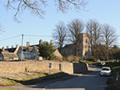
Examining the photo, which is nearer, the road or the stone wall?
the road

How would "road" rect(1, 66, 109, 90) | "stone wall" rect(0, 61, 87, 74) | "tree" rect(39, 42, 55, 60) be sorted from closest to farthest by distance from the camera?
"road" rect(1, 66, 109, 90) → "stone wall" rect(0, 61, 87, 74) → "tree" rect(39, 42, 55, 60)

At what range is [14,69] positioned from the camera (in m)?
23.3

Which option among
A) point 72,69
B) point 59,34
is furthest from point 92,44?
point 72,69

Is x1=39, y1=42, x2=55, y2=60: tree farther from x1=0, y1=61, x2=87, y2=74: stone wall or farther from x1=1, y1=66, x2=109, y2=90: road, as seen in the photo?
x1=1, y1=66, x2=109, y2=90: road

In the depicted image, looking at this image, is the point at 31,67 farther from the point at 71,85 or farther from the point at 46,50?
the point at 46,50

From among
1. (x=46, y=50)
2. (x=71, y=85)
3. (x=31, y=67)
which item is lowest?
(x=71, y=85)

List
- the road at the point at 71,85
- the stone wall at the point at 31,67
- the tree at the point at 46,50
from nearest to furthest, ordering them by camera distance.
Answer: the road at the point at 71,85 → the stone wall at the point at 31,67 → the tree at the point at 46,50

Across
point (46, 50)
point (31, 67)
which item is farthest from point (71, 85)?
point (46, 50)

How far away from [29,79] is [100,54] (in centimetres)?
4697

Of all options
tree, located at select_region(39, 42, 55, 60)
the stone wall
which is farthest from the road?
tree, located at select_region(39, 42, 55, 60)

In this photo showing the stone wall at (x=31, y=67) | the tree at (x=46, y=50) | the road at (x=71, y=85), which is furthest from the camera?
the tree at (x=46, y=50)

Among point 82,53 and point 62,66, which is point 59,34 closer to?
point 82,53

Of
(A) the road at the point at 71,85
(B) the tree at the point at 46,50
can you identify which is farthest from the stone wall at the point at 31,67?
(B) the tree at the point at 46,50

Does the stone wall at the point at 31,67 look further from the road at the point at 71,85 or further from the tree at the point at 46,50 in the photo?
the tree at the point at 46,50
